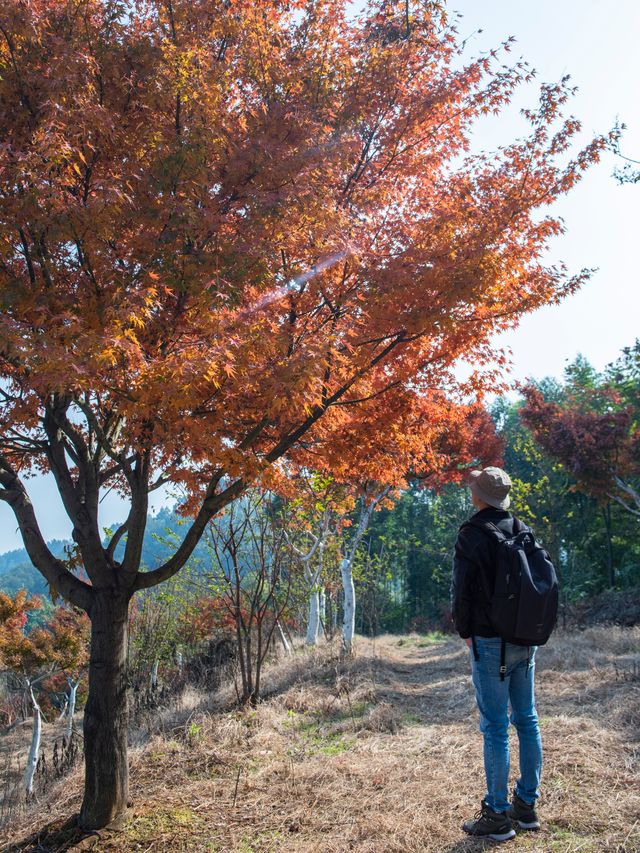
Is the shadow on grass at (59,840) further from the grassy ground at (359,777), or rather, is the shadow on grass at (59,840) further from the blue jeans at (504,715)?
the blue jeans at (504,715)

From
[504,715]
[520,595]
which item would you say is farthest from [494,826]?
[520,595]

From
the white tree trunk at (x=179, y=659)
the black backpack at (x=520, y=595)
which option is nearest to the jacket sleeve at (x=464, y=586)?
the black backpack at (x=520, y=595)

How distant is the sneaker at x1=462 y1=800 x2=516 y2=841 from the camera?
3.14 meters

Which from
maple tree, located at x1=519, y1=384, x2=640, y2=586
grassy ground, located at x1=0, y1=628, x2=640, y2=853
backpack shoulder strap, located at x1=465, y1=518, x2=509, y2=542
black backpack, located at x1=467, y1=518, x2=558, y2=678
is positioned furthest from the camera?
maple tree, located at x1=519, y1=384, x2=640, y2=586

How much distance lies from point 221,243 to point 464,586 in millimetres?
2536

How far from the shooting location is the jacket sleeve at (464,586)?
124 inches

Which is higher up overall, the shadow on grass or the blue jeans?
the blue jeans

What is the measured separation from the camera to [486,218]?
4.44 metres

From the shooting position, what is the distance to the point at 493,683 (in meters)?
3.13

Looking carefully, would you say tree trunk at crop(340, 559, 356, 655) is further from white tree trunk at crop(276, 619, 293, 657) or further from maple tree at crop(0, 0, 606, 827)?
maple tree at crop(0, 0, 606, 827)

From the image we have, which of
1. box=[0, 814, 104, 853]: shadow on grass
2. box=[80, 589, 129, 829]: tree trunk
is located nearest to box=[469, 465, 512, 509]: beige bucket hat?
box=[80, 589, 129, 829]: tree trunk

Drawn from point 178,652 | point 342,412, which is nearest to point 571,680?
point 342,412

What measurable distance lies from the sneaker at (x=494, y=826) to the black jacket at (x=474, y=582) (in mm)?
920

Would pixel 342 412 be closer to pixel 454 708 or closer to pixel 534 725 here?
pixel 534 725
